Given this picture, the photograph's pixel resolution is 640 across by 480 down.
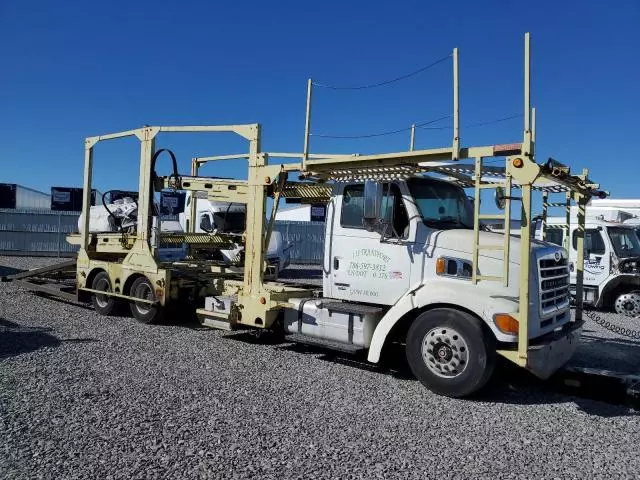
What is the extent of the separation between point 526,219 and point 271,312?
368cm

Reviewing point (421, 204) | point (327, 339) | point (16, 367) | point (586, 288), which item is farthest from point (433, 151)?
point (586, 288)

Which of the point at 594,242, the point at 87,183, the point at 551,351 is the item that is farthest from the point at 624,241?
the point at 87,183

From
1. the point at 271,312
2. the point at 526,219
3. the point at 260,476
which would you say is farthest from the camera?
the point at 271,312

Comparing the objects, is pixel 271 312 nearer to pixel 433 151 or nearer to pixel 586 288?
pixel 433 151

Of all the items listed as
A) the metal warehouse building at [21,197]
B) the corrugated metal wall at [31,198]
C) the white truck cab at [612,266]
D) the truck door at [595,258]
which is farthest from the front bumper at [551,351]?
the corrugated metal wall at [31,198]

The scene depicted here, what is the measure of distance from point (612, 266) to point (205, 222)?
1123 centimetres

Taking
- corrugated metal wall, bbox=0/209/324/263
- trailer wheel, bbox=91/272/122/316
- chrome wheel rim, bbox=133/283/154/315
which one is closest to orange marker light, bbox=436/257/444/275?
chrome wheel rim, bbox=133/283/154/315

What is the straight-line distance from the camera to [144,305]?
9.77 meters

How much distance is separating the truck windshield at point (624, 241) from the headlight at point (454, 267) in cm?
824

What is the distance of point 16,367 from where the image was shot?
628cm

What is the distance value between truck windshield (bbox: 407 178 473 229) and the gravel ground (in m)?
1.90

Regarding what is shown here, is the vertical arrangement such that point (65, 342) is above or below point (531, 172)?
below

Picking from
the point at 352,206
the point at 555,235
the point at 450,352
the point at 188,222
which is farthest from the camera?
the point at 555,235

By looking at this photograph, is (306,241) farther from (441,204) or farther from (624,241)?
(441,204)
